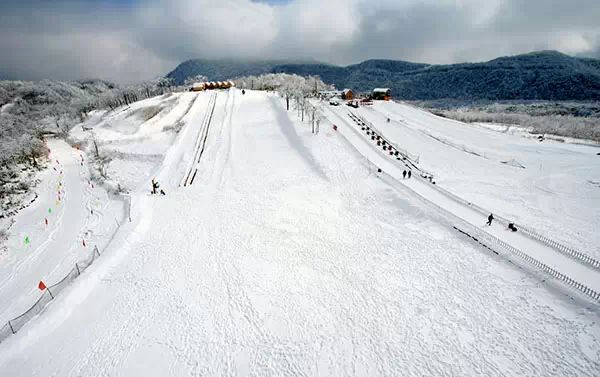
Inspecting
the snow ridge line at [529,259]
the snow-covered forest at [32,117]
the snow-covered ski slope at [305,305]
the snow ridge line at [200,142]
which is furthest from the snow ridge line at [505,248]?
the snow-covered forest at [32,117]

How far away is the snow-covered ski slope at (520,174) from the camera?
27719 millimetres

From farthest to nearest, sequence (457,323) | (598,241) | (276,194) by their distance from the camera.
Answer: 1. (276,194)
2. (598,241)
3. (457,323)

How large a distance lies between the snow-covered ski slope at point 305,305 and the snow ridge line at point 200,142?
8.93 m

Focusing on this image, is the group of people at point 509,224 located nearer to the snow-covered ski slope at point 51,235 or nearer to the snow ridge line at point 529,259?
the snow ridge line at point 529,259

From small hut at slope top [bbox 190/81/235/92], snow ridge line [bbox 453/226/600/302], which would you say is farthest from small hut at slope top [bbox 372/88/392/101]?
snow ridge line [bbox 453/226/600/302]

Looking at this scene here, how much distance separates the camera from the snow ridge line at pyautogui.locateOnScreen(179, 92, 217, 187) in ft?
134

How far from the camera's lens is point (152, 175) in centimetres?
4353

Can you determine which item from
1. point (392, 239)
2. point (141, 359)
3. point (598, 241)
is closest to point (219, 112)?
point (392, 239)

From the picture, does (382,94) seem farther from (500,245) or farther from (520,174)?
(500,245)

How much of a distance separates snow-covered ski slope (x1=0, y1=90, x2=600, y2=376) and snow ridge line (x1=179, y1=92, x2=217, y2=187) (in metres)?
8.93

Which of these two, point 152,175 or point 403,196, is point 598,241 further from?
point 152,175

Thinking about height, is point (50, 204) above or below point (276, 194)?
below

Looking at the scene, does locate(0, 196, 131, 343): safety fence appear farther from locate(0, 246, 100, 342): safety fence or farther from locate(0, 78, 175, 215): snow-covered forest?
locate(0, 78, 175, 215): snow-covered forest

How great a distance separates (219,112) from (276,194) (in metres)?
48.4
